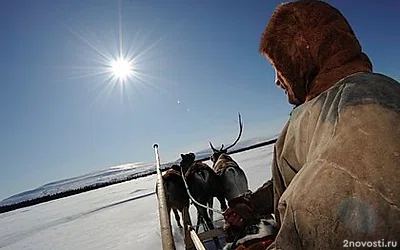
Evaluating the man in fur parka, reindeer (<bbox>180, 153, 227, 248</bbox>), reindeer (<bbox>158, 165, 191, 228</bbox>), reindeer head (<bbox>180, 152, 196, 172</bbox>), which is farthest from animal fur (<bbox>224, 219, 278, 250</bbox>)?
reindeer head (<bbox>180, 152, 196, 172</bbox>)

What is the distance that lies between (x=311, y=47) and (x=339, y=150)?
49 cm

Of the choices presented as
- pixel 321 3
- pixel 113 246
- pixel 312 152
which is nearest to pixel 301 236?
pixel 312 152

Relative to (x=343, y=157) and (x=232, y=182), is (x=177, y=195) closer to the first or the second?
(x=232, y=182)

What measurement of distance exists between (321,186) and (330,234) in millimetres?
99

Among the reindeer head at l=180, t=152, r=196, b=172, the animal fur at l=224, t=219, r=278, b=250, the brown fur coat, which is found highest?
the reindeer head at l=180, t=152, r=196, b=172

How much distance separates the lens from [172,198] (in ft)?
21.6

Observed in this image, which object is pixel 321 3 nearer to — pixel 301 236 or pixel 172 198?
pixel 301 236

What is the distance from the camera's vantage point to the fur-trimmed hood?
1046mm

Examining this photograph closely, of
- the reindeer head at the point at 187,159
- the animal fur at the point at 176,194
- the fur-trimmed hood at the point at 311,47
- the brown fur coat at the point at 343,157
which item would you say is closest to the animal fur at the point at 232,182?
the animal fur at the point at 176,194

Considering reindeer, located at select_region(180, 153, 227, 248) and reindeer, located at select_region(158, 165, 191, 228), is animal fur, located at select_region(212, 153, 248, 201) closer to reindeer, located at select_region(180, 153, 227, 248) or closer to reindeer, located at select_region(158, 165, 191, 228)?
reindeer, located at select_region(180, 153, 227, 248)

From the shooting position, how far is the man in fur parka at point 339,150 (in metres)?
0.66

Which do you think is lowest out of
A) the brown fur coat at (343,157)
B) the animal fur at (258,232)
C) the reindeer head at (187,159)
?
the animal fur at (258,232)

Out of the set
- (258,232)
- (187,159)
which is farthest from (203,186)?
(258,232)

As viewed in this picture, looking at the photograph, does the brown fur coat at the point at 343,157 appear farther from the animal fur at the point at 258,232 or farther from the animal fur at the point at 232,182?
the animal fur at the point at 232,182
